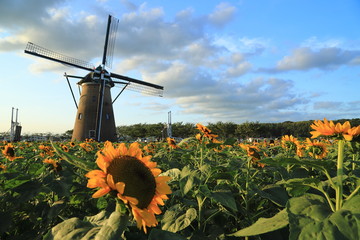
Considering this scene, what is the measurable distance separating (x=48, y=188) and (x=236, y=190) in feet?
5.36

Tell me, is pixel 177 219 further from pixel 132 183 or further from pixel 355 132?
pixel 355 132

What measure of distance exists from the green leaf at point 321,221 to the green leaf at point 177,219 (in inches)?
28.2

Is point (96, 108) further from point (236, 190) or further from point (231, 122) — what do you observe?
point (231, 122)

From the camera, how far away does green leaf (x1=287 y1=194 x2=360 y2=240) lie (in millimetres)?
→ 1011

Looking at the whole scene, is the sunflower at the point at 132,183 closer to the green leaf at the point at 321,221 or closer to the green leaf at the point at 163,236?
the green leaf at the point at 163,236

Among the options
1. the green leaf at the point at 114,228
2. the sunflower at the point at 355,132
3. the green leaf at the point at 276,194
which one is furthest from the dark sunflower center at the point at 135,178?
the sunflower at the point at 355,132

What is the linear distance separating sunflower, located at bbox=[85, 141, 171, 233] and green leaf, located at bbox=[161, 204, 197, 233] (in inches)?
18.2

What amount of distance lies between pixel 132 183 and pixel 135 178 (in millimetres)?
34

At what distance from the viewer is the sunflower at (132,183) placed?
43.3 inches

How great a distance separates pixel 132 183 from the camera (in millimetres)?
1177

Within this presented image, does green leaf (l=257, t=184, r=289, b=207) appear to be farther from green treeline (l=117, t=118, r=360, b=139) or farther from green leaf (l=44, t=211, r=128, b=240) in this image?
green treeline (l=117, t=118, r=360, b=139)

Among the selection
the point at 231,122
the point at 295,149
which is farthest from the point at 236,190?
the point at 231,122

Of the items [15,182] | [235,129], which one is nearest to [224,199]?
[15,182]

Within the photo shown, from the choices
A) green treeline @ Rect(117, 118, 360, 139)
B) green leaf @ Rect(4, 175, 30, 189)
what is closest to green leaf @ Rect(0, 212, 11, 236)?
green leaf @ Rect(4, 175, 30, 189)
